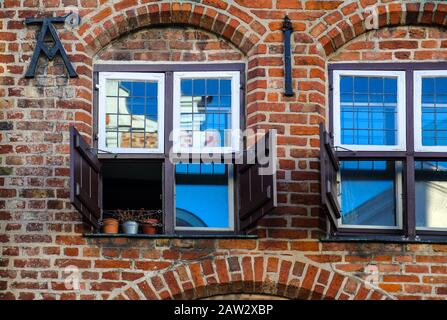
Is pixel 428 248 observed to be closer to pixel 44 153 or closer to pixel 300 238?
pixel 300 238

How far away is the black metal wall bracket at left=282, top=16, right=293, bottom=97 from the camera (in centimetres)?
1141

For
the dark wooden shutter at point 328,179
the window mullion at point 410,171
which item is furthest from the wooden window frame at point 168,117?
the window mullion at point 410,171

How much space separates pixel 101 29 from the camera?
11.6 m

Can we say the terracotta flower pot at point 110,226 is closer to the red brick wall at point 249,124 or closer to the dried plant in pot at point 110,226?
the dried plant in pot at point 110,226

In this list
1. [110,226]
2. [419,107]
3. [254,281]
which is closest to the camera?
[254,281]

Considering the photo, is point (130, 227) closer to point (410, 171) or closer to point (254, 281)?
point (254, 281)

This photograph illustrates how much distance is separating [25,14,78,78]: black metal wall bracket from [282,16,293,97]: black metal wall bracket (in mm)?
1766

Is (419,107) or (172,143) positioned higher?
(419,107)

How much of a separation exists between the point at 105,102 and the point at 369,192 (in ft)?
7.77

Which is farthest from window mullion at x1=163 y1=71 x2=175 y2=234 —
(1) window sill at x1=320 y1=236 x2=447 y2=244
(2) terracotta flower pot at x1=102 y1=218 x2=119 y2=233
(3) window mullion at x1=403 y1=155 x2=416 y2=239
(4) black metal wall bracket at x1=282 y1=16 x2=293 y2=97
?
(3) window mullion at x1=403 y1=155 x2=416 y2=239

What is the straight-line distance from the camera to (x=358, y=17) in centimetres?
1158

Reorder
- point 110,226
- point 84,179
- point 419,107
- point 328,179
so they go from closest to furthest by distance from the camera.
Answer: point 328,179 → point 84,179 → point 110,226 → point 419,107

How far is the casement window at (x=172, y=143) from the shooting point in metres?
11.4

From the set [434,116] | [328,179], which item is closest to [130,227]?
[328,179]
